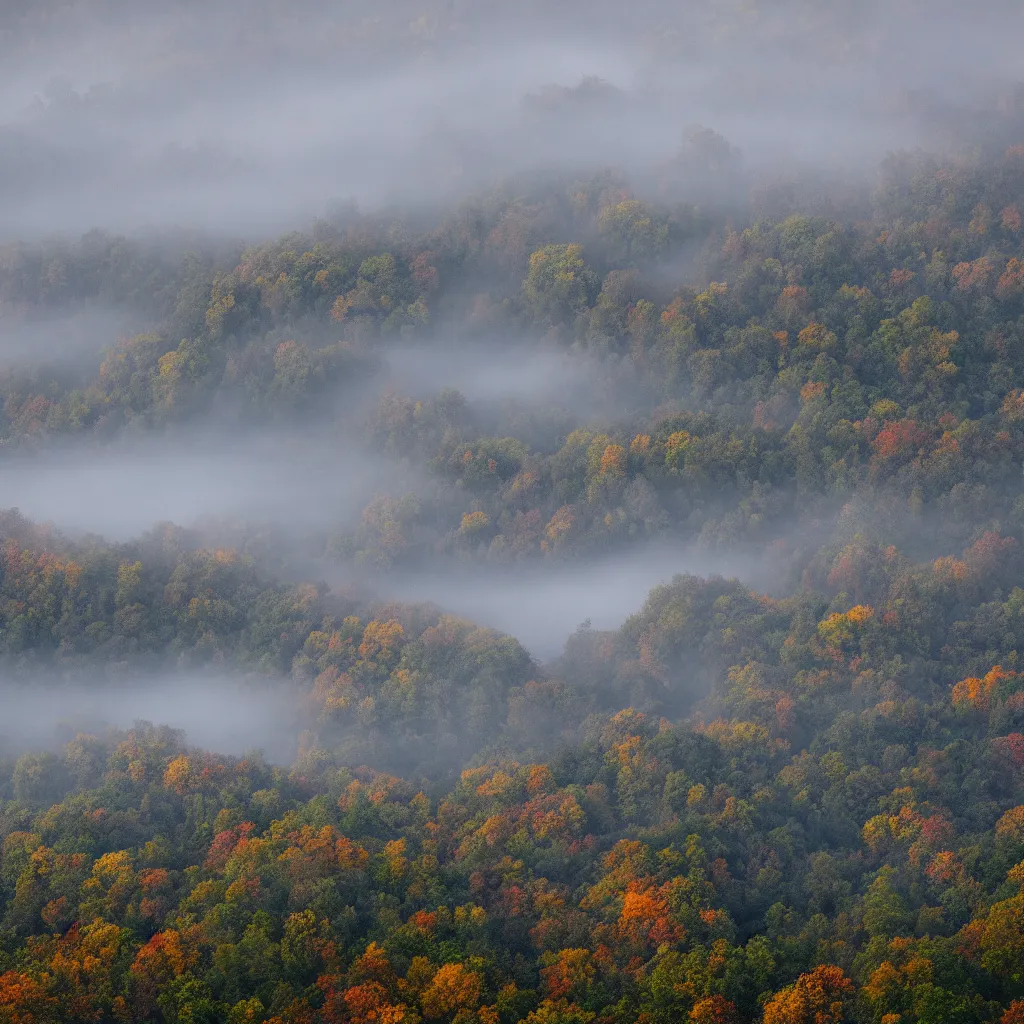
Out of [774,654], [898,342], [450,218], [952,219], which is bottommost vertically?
[774,654]

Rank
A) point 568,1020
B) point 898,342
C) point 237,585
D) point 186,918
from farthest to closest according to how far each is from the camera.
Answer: point 898,342 → point 237,585 → point 186,918 → point 568,1020

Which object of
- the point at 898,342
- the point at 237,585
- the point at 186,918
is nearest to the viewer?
the point at 186,918

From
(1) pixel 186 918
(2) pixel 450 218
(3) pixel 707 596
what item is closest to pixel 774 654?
(3) pixel 707 596

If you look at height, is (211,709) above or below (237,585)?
below

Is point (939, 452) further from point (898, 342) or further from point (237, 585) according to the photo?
point (237, 585)

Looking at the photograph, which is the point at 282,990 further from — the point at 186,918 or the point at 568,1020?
the point at 568,1020

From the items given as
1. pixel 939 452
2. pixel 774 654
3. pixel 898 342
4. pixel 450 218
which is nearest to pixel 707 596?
pixel 774 654

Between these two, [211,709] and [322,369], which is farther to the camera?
[322,369]
